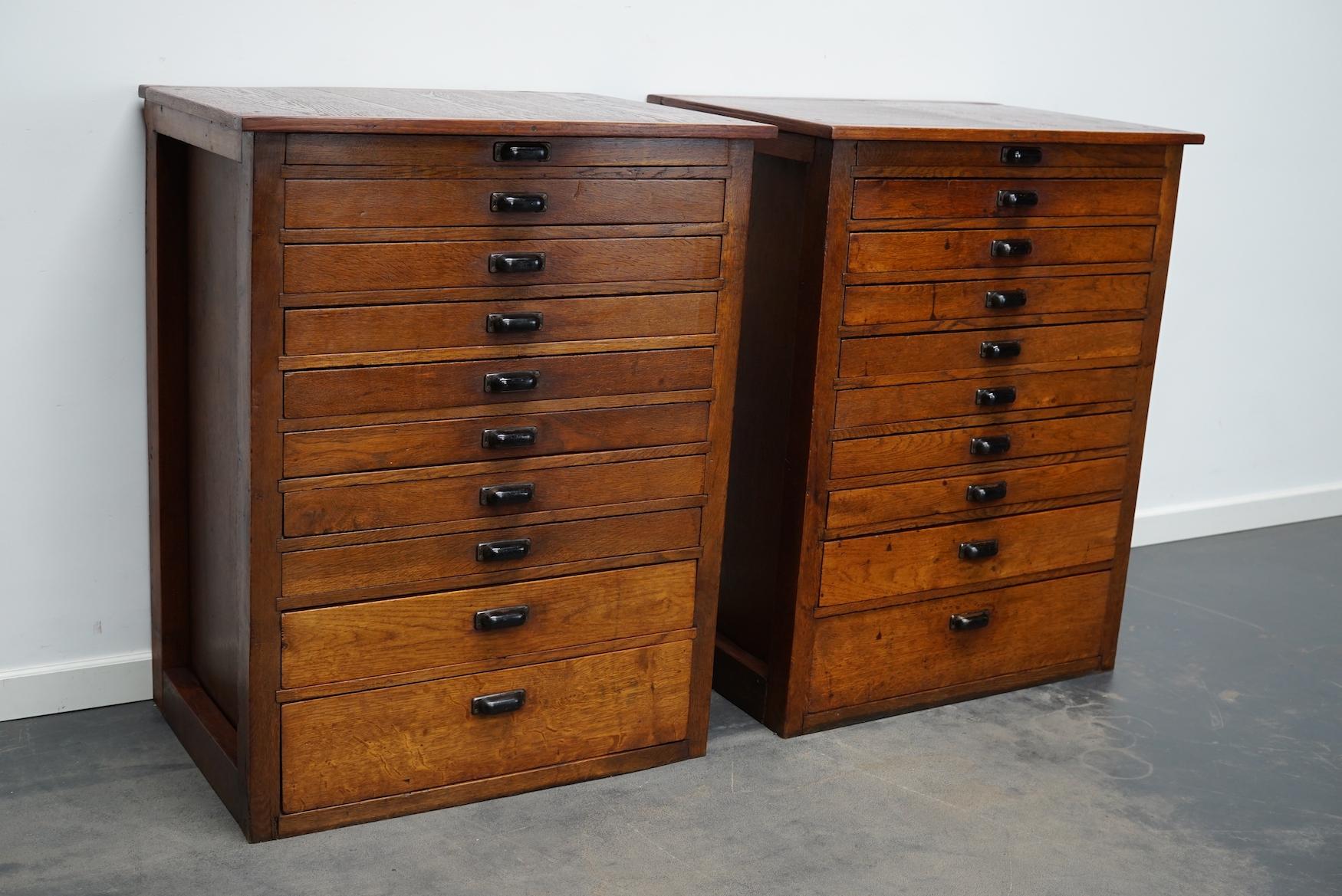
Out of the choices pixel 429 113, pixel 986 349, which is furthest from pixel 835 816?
pixel 429 113

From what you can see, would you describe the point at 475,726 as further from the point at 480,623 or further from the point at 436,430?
the point at 436,430

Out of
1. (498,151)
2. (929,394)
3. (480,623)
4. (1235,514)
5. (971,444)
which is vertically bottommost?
(1235,514)

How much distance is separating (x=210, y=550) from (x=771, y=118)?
120 cm

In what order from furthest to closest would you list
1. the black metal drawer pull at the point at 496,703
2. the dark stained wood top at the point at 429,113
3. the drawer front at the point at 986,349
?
the drawer front at the point at 986,349, the black metal drawer pull at the point at 496,703, the dark stained wood top at the point at 429,113

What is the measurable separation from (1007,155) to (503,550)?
113 centimetres

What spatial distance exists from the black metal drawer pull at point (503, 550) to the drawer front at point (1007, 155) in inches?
33.3

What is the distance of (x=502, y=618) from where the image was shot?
2.35m

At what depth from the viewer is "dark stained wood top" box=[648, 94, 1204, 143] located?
8.08ft

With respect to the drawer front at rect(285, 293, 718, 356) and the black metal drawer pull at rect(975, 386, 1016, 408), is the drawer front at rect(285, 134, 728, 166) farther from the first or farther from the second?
the black metal drawer pull at rect(975, 386, 1016, 408)

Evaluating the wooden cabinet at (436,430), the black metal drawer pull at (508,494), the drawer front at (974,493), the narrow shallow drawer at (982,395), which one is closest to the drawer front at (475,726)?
the wooden cabinet at (436,430)

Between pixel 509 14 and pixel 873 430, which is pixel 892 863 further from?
pixel 509 14

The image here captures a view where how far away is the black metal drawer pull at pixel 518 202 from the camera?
2.18 meters

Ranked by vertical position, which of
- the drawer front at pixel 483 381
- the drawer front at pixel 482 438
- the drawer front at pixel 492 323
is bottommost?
the drawer front at pixel 482 438

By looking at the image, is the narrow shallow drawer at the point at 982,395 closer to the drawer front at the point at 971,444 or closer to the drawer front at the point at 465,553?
the drawer front at the point at 971,444
